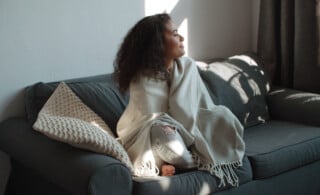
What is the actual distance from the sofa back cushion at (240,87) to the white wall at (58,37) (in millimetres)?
386

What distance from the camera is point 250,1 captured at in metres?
3.86

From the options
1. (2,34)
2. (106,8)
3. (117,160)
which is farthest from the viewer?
(106,8)

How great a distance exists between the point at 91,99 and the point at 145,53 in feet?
1.23

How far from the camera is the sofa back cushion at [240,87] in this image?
3.16m

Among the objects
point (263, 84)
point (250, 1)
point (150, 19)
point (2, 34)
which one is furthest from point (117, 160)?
point (250, 1)

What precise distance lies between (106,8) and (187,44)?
0.68 metres

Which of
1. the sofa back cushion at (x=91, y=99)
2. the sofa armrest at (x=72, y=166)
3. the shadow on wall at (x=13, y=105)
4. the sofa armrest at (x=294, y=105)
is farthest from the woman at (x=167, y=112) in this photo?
the sofa armrest at (x=294, y=105)

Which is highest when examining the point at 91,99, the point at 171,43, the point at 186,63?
the point at 171,43

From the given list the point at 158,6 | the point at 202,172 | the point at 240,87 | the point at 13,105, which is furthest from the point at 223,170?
the point at 158,6

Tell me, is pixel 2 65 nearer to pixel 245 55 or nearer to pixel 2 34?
pixel 2 34

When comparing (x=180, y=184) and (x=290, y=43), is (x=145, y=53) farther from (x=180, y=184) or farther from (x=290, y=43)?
(x=290, y=43)

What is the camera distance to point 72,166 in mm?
2127

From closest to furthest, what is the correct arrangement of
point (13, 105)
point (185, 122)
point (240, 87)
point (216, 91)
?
point (185, 122), point (13, 105), point (216, 91), point (240, 87)

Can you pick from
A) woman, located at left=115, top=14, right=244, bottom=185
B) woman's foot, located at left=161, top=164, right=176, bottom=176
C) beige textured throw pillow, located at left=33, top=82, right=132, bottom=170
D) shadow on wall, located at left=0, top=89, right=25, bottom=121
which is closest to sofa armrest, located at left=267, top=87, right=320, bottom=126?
woman, located at left=115, top=14, right=244, bottom=185
